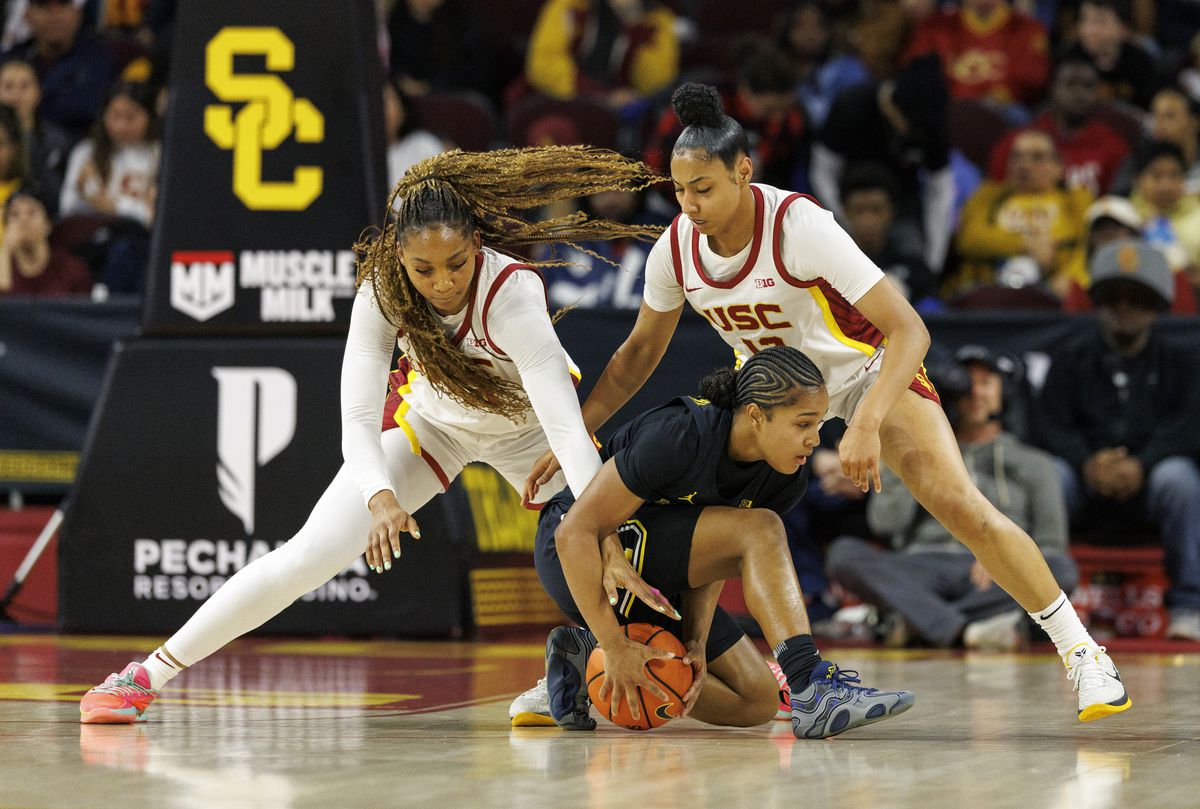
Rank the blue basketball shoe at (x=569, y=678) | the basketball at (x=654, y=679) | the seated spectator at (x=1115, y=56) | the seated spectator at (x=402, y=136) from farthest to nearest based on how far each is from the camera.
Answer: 1. the seated spectator at (x=1115, y=56)
2. the seated spectator at (x=402, y=136)
3. the blue basketball shoe at (x=569, y=678)
4. the basketball at (x=654, y=679)

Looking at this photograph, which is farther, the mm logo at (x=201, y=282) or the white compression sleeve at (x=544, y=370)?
the mm logo at (x=201, y=282)

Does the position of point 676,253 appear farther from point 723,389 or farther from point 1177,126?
point 1177,126

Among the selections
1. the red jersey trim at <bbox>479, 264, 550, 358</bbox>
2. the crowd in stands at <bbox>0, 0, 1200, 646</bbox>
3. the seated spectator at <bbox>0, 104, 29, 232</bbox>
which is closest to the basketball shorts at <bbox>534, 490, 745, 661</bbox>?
the red jersey trim at <bbox>479, 264, 550, 358</bbox>

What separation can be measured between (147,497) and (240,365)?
720 millimetres

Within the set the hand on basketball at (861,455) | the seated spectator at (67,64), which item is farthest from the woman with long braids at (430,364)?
the seated spectator at (67,64)

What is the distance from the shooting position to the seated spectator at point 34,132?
10.9 meters

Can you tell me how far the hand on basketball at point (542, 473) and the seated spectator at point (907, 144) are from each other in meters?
5.16

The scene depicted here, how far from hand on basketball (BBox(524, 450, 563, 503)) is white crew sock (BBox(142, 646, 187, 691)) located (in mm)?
1111

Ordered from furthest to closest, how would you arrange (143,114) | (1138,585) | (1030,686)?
(143,114), (1138,585), (1030,686)

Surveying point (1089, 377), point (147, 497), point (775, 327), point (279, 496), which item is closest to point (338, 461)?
point (279, 496)

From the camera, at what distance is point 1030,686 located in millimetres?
5855

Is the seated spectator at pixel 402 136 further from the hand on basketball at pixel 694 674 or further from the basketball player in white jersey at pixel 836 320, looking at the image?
the hand on basketball at pixel 694 674

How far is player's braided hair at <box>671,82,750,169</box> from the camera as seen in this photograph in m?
4.54

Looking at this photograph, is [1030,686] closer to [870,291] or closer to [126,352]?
[870,291]
